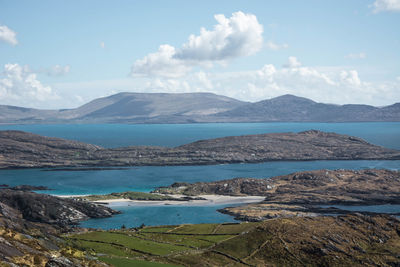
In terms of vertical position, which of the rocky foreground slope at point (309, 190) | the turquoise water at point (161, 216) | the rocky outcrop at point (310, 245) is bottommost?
the turquoise water at point (161, 216)

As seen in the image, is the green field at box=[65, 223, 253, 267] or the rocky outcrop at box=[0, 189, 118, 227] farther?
the rocky outcrop at box=[0, 189, 118, 227]

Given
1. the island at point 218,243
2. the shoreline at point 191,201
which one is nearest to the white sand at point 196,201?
the shoreline at point 191,201

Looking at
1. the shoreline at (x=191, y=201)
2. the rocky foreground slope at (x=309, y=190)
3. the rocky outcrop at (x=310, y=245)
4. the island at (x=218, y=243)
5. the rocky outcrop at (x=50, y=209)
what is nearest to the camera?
the island at (x=218, y=243)

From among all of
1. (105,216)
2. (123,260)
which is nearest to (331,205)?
(105,216)

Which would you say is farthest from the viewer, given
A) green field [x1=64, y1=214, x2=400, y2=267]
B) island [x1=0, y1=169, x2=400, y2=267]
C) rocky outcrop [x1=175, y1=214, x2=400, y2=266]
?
rocky outcrop [x1=175, y1=214, x2=400, y2=266]

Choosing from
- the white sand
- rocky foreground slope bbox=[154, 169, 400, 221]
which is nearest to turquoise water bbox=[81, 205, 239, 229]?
the white sand

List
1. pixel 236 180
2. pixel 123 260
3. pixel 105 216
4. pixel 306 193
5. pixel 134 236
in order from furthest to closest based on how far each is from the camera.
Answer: pixel 236 180 → pixel 306 193 → pixel 105 216 → pixel 134 236 → pixel 123 260

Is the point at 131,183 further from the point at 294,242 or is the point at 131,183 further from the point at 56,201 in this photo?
the point at 294,242

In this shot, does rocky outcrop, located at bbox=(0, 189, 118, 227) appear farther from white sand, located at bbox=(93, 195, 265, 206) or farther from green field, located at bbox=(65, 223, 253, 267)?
green field, located at bbox=(65, 223, 253, 267)

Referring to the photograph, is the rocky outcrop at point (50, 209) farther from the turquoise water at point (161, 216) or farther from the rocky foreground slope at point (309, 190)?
the rocky foreground slope at point (309, 190)
